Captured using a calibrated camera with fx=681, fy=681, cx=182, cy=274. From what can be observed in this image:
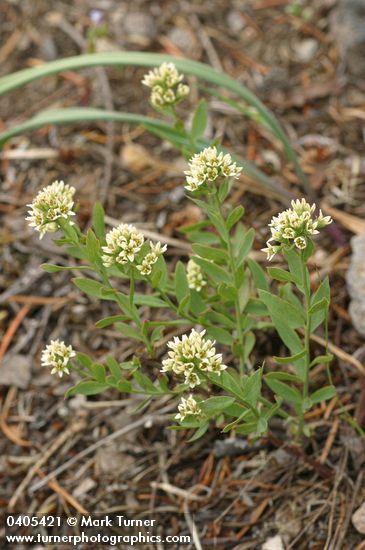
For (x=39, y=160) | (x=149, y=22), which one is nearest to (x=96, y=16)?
(x=149, y=22)

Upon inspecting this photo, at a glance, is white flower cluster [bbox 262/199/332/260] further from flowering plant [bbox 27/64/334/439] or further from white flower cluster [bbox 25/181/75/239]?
white flower cluster [bbox 25/181/75/239]

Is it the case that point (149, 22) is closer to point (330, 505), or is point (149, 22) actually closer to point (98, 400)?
point (98, 400)

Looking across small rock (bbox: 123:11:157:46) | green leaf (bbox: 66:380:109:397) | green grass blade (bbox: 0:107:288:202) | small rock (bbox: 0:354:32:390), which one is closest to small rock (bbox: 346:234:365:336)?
green grass blade (bbox: 0:107:288:202)

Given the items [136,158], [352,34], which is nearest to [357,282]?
[136,158]

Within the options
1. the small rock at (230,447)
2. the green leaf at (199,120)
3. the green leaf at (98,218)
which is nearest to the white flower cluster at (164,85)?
the green leaf at (199,120)

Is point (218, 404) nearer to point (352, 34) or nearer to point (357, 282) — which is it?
point (357, 282)

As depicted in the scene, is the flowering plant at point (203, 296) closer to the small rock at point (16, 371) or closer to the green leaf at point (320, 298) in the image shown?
the green leaf at point (320, 298)
